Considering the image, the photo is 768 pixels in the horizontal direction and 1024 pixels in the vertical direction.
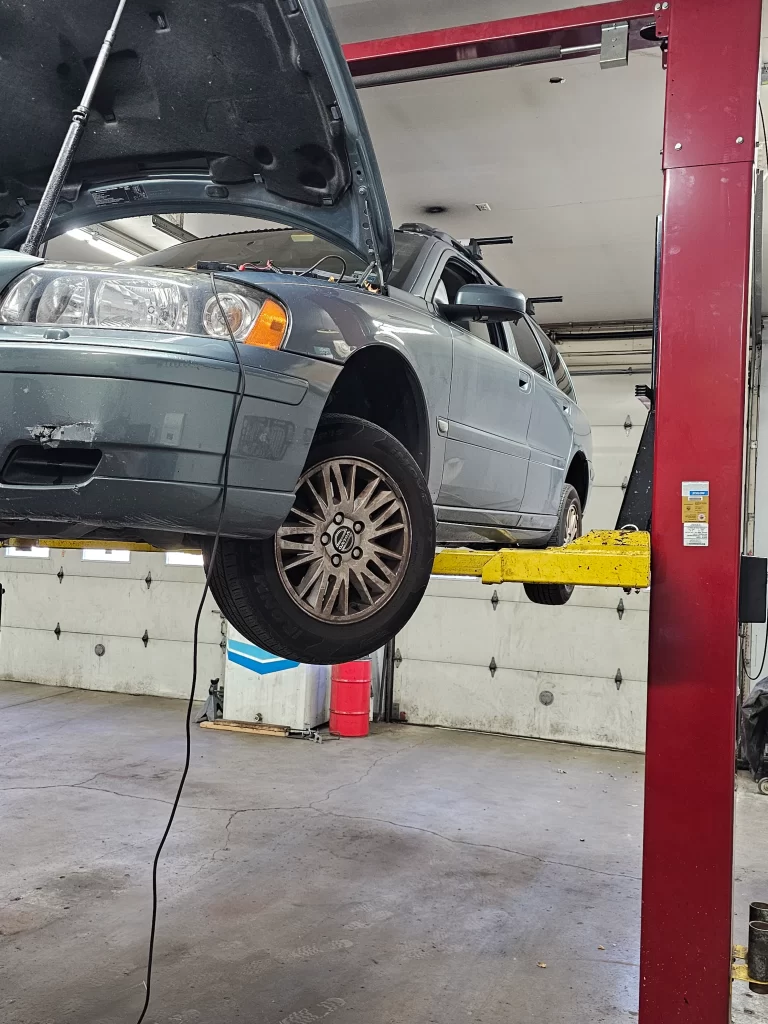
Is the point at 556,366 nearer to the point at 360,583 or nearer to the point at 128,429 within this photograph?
the point at 360,583

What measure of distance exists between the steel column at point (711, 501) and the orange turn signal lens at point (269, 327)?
156 centimetres

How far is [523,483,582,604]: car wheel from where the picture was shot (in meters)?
5.06

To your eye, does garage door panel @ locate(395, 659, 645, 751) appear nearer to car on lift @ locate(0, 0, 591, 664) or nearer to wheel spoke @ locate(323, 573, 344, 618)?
car on lift @ locate(0, 0, 591, 664)

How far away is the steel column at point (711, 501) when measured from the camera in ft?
11.0

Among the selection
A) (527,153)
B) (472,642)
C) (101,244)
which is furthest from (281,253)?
(472,642)

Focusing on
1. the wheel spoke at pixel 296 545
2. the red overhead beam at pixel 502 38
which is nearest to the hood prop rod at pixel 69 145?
the wheel spoke at pixel 296 545

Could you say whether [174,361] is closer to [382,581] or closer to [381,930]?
[382,581]

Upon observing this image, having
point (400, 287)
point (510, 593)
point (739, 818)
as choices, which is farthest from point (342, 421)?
point (510, 593)

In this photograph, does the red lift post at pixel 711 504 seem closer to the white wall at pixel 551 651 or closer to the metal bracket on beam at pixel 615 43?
the metal bracket on beam at pixel 615 43

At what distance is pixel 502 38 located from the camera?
150 inches

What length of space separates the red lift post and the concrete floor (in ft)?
3.86

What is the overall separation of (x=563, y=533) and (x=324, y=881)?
2.60m

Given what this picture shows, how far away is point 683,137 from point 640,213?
440 cm

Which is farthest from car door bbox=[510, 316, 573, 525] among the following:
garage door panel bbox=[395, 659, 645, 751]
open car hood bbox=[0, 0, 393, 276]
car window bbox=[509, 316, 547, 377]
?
garage door panel bbox=[395, 659, 645, 751]
